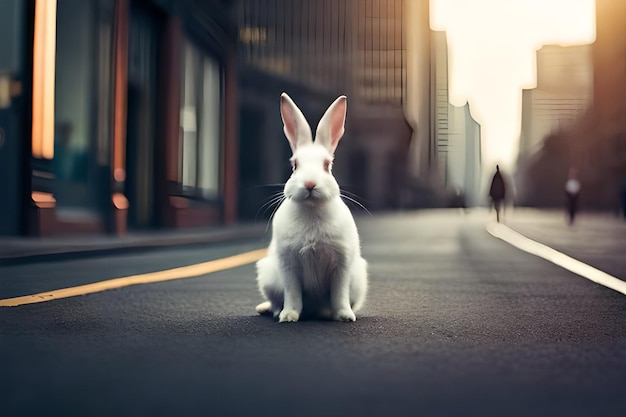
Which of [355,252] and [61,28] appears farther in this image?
[61,28]

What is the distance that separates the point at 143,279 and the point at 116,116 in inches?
389

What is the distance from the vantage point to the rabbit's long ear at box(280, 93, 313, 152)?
16.8ft

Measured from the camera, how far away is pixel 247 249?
590 inches

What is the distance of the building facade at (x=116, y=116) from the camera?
14.7 meters

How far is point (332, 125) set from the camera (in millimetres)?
5273

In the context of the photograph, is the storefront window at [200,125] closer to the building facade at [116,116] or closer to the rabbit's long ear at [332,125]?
the building facade at [116,116]

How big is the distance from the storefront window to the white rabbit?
706 inches

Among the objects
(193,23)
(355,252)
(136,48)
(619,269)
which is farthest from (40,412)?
(193,23)

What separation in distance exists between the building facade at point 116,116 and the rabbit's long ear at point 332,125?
34.3 feet

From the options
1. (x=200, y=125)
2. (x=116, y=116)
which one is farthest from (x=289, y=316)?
(x=200, y=125)

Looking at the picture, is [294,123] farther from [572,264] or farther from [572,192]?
[572,192]

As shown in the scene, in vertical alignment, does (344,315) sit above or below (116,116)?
below

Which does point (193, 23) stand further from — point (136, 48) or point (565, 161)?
point (565, 161)

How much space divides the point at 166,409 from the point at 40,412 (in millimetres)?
461
